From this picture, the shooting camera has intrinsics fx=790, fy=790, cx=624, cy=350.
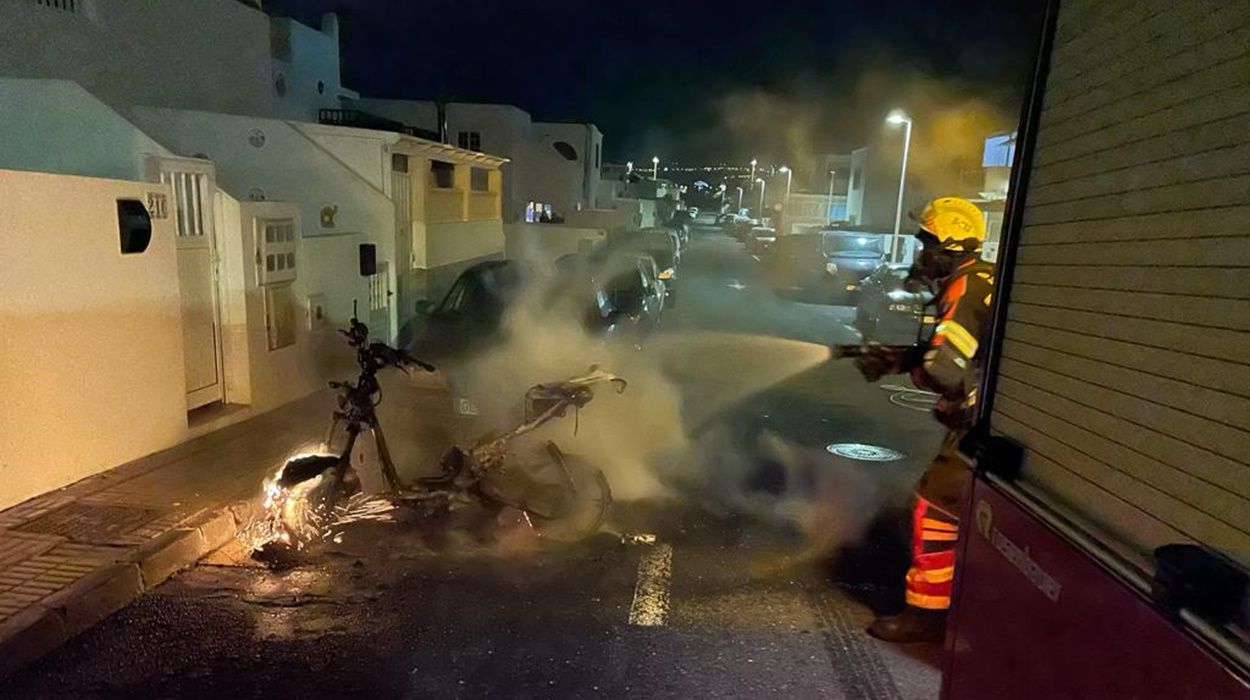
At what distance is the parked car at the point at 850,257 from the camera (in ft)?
68.4

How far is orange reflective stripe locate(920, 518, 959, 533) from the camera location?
404 centimetres

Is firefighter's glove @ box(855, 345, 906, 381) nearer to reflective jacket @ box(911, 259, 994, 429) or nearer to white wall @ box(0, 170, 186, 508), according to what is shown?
reflective jacket @ box(911, 259, 994, 429)

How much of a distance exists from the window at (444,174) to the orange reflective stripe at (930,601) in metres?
16.9

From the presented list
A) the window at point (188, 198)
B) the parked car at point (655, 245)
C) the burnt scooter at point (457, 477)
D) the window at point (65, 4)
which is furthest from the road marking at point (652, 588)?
the parked car at point (655, 245)

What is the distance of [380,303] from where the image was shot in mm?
11578

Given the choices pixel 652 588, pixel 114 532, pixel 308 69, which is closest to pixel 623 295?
pixel 652 588

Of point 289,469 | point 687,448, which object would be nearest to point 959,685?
point 289,469

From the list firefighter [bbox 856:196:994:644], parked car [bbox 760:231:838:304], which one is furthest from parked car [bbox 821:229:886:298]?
firefighter [bbox 856:196:994:644]

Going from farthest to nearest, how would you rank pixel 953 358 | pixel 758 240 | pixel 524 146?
pixel 758 240, pixel 524 146, pixel 953 358

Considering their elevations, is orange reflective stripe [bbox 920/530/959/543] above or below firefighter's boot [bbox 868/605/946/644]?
above

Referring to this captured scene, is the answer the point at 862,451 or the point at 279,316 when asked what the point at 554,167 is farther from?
the point at 862,451

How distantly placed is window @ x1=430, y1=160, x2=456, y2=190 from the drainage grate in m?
14.6

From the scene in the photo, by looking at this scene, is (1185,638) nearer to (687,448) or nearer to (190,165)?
Result: (687,448)

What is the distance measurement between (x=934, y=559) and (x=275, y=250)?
687cm
